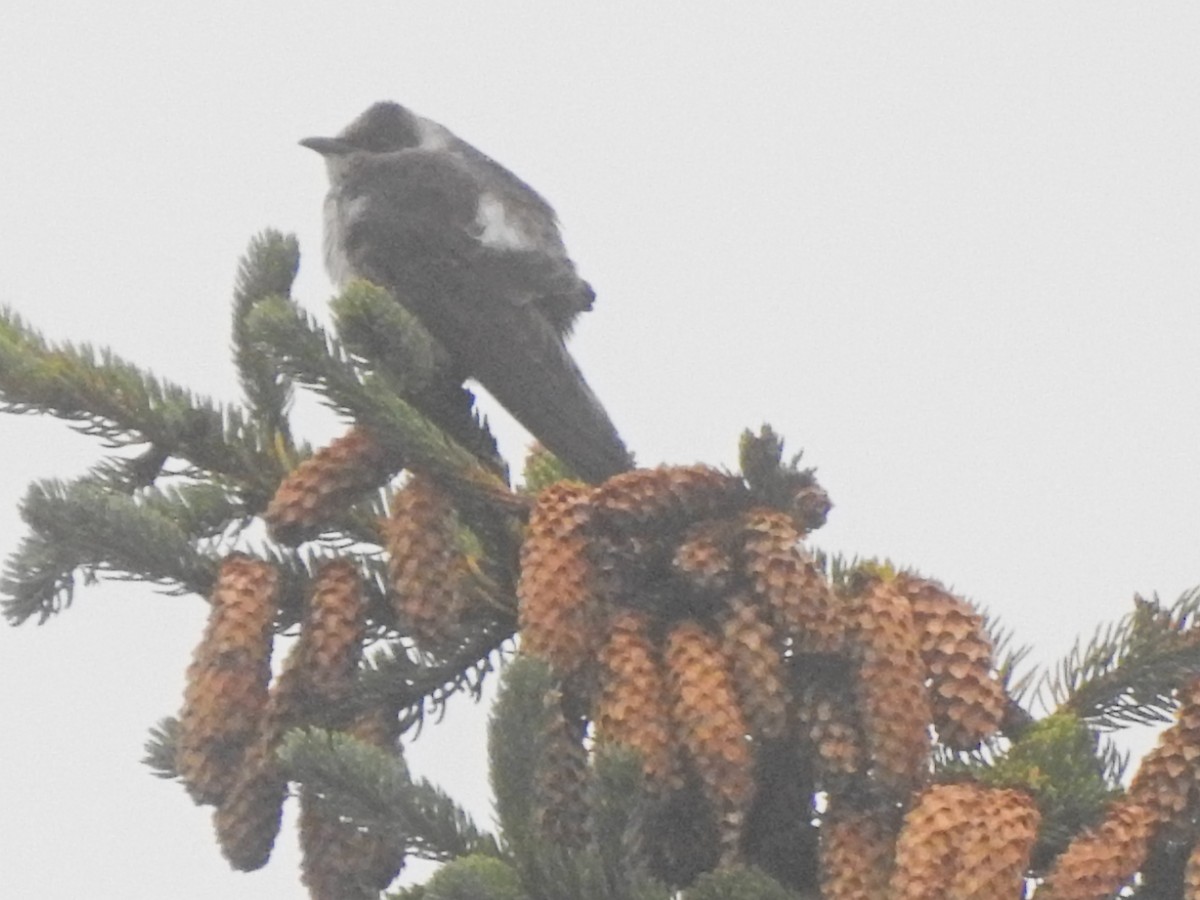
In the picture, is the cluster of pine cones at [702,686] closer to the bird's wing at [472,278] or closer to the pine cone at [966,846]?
the pine cone at [966,846]

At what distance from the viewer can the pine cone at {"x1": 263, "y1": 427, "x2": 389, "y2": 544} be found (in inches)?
77.2

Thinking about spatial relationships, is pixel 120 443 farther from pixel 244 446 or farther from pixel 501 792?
pixel 501 792

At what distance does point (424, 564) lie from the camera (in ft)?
6.23

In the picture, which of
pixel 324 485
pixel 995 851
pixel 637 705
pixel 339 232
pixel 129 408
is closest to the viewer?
pixel 995 851

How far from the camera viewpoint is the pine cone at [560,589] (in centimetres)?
175

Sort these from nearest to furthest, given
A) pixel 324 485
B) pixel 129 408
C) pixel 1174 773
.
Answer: pixel 1174 773 < pixel 324 485 < pixel 129 408

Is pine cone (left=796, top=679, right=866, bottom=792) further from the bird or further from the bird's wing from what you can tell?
the bird's wing

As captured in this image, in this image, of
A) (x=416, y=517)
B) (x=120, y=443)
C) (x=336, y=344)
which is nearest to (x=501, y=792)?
(x=416, y=517)

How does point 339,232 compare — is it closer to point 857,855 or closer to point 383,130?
point 383,130

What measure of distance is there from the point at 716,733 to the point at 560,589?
226mm

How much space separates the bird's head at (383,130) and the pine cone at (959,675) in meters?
3.63

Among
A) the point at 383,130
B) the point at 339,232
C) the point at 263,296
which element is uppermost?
the point at 383,130

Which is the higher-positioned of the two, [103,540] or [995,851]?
[103,540]

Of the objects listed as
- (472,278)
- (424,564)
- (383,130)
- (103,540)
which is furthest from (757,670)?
(383,130)
